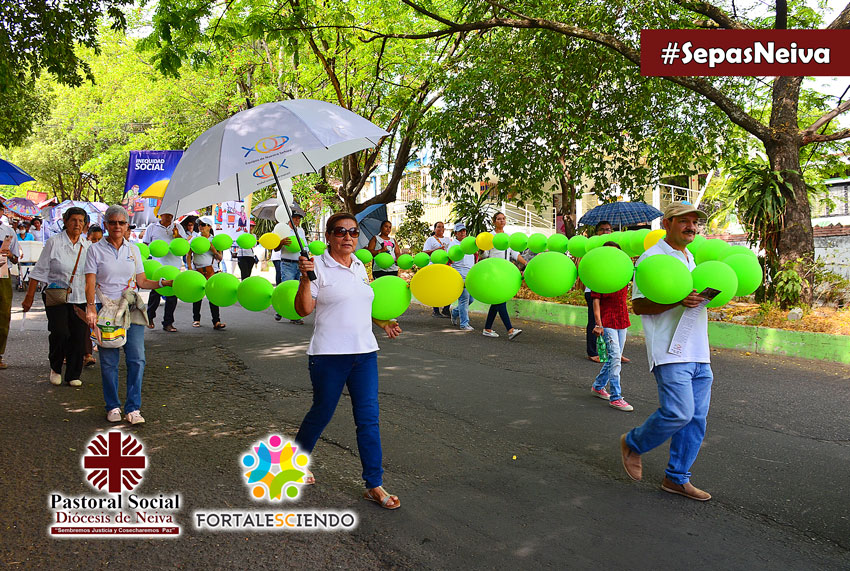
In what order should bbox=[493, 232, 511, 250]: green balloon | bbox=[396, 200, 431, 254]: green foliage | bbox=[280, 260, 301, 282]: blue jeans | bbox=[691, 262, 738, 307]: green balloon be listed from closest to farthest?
bbox=[691, 262, 738, 307]: green balloon
bbox=[493, 232, 511, 250]: green balloon
bbox=[280, 260, 301, 282]: blue jeans
bbox=[396, 200, 431, 254]: green foliage

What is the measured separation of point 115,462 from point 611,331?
14.1 feet

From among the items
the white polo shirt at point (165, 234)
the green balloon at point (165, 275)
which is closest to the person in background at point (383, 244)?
the white polo shirt at point (165, 234)

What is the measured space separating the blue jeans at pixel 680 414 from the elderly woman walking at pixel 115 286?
3840 mm

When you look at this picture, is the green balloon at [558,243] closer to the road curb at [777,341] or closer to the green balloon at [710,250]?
the green balloon at [710,250]

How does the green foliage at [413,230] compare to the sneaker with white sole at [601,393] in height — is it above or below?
above

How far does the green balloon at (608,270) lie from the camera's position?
400cm

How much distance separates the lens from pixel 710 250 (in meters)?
4.37

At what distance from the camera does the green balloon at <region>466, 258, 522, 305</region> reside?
425cm

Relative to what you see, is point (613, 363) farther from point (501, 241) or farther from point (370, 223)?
point (370, 223)

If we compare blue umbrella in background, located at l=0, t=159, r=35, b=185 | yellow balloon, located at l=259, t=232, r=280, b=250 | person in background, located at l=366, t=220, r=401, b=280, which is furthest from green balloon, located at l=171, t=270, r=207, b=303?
person in background, located at l=366, t=220, r=401, b=280

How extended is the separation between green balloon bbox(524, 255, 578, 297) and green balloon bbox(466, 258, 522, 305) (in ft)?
0.42

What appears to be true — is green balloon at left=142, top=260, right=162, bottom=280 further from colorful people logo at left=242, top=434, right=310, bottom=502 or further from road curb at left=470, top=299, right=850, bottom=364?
road curb at left=470, top=299, right=850, bottom=364

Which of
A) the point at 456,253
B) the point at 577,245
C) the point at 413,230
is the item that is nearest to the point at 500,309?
the point at 456,253

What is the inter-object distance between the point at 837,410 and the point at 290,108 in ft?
18.1
